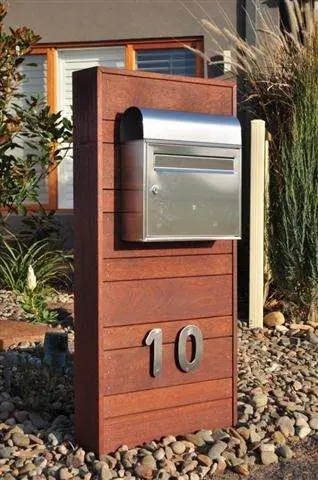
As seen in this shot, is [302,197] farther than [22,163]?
No

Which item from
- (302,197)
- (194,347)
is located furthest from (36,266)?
(194,347)

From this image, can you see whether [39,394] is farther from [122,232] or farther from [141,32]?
[141,32]

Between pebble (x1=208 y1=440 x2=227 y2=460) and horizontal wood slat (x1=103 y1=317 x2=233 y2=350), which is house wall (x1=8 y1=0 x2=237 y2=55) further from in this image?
pebble (x1=208 y1=440 x2=227 y2=460)

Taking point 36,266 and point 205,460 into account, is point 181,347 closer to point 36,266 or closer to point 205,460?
point 205,460

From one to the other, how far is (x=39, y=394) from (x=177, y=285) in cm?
105

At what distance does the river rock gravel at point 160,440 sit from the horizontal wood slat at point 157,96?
1.52 m

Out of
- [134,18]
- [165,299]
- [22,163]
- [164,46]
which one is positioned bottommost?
[165,299]

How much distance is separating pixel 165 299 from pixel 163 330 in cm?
14

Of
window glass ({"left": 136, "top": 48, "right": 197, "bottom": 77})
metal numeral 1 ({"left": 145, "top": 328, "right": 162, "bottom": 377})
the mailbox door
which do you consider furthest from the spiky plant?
metal numeral 1 ({"left": 145, "top": 328, "right": 162, "bottom": 377})

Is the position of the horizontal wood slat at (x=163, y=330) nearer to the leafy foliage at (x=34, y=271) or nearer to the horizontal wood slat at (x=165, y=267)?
the horizontal wood slat at (x=165, y=267)

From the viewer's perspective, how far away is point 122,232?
3.31m

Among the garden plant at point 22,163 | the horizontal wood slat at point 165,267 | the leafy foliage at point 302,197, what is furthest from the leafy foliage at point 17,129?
the horizontal wood slat at point 165,267

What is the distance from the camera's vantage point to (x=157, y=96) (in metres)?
3.44

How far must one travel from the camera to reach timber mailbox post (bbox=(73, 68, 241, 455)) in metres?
3.27
